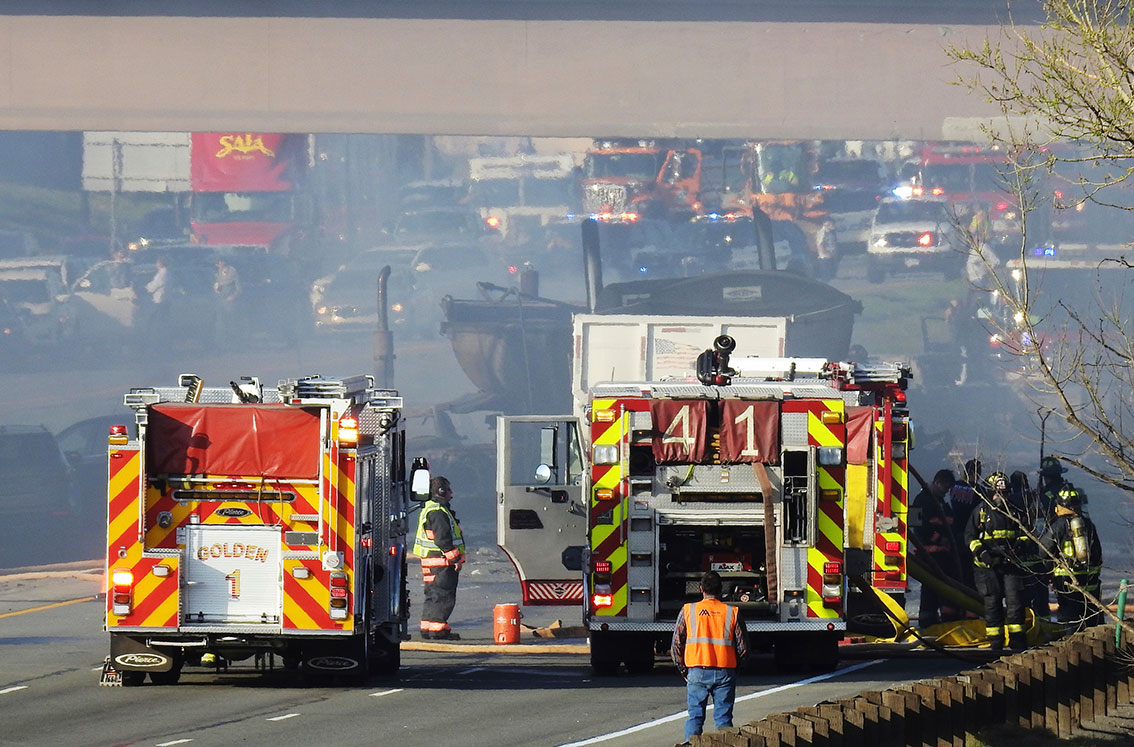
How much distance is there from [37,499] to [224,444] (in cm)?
2969

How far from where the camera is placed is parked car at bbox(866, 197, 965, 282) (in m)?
66.1

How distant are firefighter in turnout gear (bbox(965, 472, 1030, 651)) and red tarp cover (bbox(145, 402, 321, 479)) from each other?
6.40m

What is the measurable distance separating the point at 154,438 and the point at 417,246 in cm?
5986

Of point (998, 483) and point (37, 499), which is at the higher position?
point (998, 483)

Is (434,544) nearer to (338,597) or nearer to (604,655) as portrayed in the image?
(604,655)

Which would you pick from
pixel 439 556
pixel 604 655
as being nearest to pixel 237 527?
pixel 604 655

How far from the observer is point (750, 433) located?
1362 cm

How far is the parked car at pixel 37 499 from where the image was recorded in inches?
1419

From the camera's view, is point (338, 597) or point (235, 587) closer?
point (338, 597)

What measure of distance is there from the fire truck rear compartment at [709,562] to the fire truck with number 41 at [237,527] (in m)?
2.65

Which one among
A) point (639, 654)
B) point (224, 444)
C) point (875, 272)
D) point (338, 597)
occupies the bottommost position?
point (639, 654)

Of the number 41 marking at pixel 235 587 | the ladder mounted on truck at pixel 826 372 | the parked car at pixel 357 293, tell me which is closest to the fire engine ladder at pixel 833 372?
the ladder mounted on truck at pixel 826 372

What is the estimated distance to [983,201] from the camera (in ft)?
219

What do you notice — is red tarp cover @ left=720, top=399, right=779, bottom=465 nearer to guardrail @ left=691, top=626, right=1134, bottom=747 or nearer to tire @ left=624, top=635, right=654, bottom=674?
tire @ left=624, top=635, right=654, bottom=674
